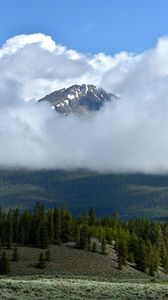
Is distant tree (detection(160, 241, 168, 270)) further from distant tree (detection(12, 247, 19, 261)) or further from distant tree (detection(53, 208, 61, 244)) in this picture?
distant tree (detection(12, 247, 19, 261))

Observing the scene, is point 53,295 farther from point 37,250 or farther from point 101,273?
point 37,250

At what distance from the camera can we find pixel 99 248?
502ft

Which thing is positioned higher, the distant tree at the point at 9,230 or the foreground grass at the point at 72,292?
the distant tree at the point at 9,230

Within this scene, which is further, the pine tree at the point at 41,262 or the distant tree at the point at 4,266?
the pine tree at the point at 41,262

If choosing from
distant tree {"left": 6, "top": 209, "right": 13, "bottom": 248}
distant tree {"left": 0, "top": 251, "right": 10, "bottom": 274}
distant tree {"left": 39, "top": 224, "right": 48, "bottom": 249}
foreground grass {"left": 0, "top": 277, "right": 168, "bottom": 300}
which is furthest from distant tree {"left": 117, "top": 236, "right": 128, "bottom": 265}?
foreground grass {"left": 0, "top": 277, "right": 168, "bottom": 300}

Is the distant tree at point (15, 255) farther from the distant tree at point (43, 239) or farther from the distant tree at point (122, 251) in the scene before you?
the distant tree at point (122, 251)

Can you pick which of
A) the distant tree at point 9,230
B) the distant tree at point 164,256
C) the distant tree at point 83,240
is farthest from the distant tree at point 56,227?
the distant tree at point 164,256

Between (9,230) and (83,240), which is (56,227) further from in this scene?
(9,230)

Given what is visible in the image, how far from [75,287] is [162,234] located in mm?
127789

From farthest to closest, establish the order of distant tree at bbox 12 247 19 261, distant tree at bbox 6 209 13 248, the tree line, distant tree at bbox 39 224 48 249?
the tree line, distant tree at bbox 39 224 48 249, distant tree at bbox 6 209 13 248, distant tree at bbox 12 247 19 261

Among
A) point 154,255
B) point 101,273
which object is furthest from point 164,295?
point 154,255

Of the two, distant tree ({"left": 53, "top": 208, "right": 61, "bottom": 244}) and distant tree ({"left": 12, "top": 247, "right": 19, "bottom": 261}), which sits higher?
distant tree ({"left": 53, "top": 208, "right": 61, "bottom": 244})

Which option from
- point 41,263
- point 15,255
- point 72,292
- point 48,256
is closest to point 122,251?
point 48,256

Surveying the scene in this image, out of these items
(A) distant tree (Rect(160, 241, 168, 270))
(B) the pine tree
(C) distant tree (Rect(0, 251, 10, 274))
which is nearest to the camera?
(C) distant tree (Rect(0, 251, 10, 274))
